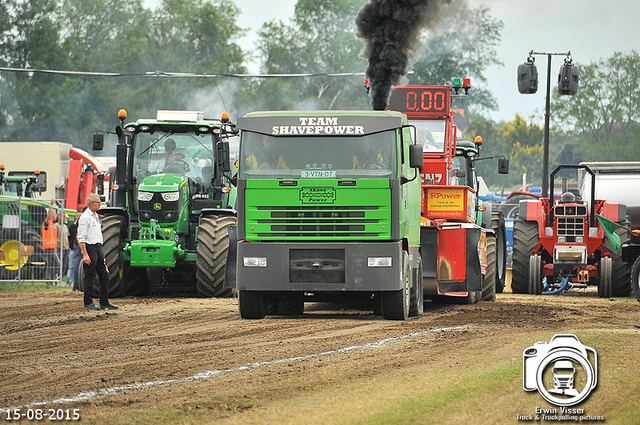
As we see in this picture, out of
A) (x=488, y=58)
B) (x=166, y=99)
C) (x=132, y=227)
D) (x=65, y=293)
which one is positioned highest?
(x=488, y=58)

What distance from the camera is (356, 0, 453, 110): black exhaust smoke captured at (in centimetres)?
1917

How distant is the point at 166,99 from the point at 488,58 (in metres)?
24.8

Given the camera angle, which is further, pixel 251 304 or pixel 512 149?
pixel 512 149

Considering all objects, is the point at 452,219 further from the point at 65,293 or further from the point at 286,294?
the point at 65,293

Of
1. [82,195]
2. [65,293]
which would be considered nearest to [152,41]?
[82,195]

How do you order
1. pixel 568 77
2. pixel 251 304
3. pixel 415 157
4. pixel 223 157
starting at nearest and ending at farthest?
pixel 415 157
pixel 251 304
pixel 223 157
pixel 568 77

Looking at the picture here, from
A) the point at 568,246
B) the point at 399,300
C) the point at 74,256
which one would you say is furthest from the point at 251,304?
the point at 568,246

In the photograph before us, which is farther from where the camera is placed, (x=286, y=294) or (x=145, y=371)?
(x=286, y=294)

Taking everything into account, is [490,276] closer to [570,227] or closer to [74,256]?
[570,227]

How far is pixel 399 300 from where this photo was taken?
1259cm

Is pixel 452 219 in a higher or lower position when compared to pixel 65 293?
higher

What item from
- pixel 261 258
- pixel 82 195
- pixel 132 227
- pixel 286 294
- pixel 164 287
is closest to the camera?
pixel 261 258

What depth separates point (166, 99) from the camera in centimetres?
6047

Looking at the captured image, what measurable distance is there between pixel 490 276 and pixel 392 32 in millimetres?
5514
